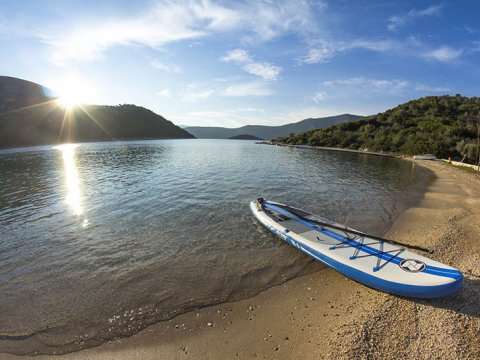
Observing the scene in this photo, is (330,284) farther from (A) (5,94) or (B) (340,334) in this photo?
(A) (5,94)

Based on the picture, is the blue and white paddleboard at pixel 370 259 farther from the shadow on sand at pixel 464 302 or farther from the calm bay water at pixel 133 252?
the calm bay water at pixel 133 252

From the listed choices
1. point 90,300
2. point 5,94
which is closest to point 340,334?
point 90,300

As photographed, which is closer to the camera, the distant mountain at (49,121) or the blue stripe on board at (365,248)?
the blue stripe on board at (365,248)

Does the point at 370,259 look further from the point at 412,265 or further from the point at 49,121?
the point at 49,121

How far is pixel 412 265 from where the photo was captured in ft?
28.4

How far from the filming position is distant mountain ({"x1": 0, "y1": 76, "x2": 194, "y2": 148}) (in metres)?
106

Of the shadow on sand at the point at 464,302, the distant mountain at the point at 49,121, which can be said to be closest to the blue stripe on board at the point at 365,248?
the shadow on sand at the point at 464,302

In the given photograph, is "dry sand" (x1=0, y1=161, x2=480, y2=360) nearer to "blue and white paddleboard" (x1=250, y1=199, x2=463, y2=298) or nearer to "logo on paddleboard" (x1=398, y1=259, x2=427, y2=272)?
"blue and white paddleboard" (x1=250, y1=199, x2=463, y2=298)

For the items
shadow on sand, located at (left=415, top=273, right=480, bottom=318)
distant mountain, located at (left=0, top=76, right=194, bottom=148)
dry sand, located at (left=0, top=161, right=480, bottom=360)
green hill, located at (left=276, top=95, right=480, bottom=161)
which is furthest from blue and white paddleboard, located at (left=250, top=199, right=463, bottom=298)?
distant mountain, located at (left=0, top=76, right=194, bottom=148)

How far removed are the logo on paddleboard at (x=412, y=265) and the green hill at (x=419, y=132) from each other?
163 ft

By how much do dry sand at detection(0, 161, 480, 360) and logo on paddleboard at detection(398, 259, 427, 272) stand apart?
3.51 feet

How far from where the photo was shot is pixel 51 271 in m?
10.4

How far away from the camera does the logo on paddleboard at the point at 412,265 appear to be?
842 cm

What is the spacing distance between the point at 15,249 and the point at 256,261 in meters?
12.0
